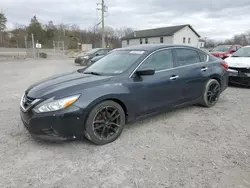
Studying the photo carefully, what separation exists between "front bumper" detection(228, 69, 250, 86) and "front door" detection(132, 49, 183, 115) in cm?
Answer: 379

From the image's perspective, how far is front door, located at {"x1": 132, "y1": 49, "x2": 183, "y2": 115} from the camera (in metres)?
3.42

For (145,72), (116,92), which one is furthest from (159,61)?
(116,92)

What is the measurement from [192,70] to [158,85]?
1.04 meters

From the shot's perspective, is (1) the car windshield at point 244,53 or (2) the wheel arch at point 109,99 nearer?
(2) the wheel arch at point 109,99

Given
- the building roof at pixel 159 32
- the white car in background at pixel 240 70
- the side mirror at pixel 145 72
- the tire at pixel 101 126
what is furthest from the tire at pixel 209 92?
the building roof at pixel 159 32

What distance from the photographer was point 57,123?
8.98ft

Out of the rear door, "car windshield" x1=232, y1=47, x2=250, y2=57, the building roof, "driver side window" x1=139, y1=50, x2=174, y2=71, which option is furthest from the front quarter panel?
the building roof

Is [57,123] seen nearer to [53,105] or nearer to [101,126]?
[53,105]

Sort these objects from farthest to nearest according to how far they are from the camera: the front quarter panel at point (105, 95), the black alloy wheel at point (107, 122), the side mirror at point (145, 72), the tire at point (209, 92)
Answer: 1. the tire at point (209, 92)
2. the side mirror at point (145, 72)
3. the black alloy wheel at point (107, 122)
4. the front quarter panel at point (105, 95)

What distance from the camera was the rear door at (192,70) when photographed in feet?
13.4

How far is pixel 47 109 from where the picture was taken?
2736 millimetres

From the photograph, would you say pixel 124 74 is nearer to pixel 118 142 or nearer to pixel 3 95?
pixel 118 142

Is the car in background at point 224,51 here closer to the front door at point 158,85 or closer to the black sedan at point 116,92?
the black sedan at point 116,92

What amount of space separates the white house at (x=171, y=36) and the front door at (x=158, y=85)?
38053mm
